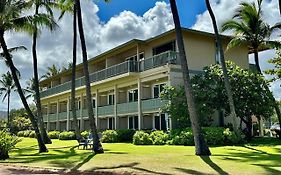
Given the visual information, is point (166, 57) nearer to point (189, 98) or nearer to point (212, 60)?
point (212, 60)

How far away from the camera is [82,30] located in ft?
68.8

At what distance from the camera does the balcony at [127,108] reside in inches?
1279

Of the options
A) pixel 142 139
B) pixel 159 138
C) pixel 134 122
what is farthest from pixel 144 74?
pixel 159 138

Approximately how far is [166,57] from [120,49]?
7702mm

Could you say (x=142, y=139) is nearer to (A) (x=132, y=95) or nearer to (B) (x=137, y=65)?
(B) (x=137, y=65)

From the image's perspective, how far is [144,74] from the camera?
31.2 m

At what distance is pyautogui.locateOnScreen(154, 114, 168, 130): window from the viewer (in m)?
30.7

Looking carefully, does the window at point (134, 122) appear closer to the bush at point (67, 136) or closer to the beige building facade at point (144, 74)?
the beige building facade at point (144, 74)

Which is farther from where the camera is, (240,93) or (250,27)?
(250,27)

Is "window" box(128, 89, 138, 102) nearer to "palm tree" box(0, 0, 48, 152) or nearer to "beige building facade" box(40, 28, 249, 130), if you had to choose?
"beige building facade" box(40, 28, 249, 130)

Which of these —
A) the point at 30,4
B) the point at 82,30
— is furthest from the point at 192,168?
the point at 30,4

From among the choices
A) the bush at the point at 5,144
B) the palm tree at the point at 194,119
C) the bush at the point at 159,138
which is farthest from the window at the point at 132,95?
the palm tree at the point at 194,119

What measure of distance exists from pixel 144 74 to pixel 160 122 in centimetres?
452

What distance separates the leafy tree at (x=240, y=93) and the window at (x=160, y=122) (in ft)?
16.8
